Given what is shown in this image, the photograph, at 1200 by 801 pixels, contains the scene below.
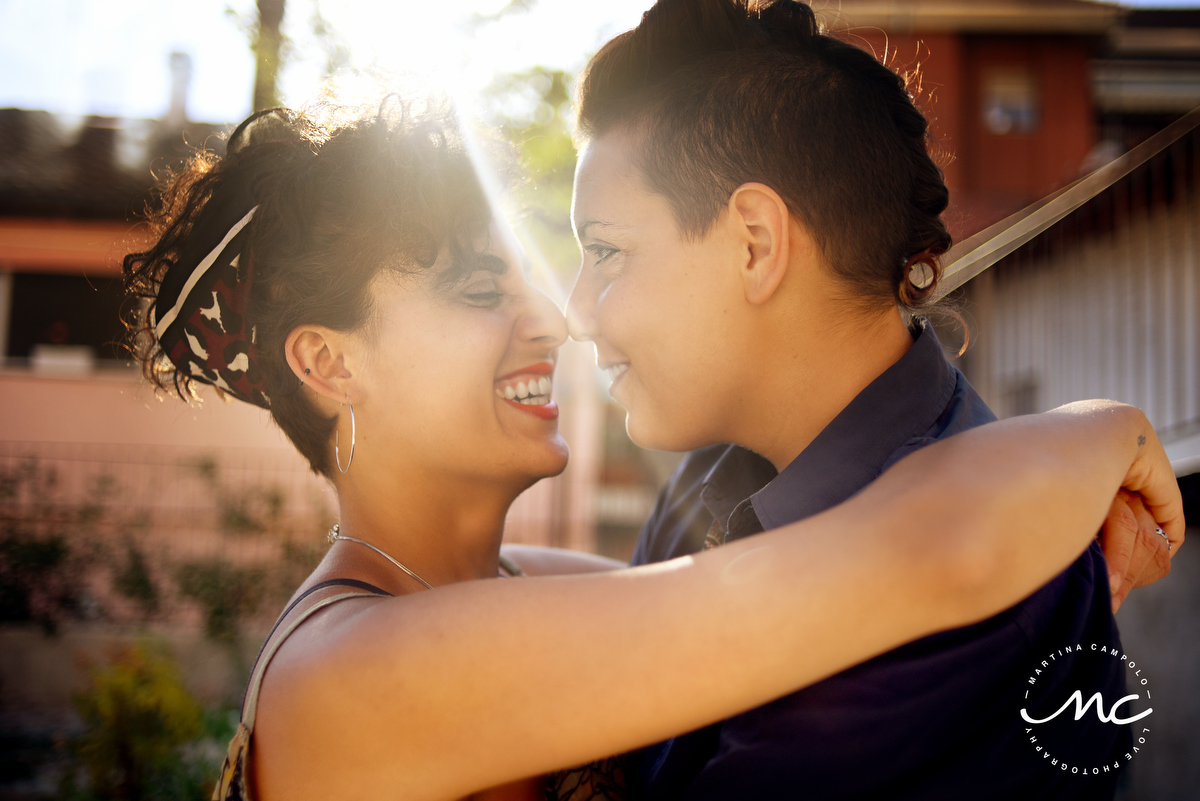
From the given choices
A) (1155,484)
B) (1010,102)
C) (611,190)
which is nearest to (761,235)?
(611,190)

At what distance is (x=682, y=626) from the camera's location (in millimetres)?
1244

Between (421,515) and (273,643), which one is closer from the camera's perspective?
(273,643)

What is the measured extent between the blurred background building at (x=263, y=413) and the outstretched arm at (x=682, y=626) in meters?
1.48

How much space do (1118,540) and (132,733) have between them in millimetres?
5153

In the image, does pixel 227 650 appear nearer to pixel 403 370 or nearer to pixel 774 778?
pixel 403 370

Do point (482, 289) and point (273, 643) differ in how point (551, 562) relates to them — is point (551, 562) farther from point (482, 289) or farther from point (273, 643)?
point (273, 643)

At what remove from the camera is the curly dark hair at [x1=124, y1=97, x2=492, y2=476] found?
7.11ft

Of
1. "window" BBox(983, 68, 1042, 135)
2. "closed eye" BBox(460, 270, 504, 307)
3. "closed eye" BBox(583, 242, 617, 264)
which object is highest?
"window" BBox(983, 68, 1042, 135)

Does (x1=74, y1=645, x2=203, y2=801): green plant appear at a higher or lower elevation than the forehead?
lower

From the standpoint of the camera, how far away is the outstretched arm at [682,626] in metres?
1.20

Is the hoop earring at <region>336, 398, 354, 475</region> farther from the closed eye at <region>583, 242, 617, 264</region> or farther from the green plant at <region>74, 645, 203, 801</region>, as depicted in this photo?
the green plant at <region>74, 645, 203, 801</region>

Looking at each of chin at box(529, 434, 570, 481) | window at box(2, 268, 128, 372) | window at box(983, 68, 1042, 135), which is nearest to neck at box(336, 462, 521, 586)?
chin at box(529, 434, 570, 481)

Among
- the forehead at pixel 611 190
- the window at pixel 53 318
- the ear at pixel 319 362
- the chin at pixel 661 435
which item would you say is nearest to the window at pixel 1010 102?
the window at pixel 53 318

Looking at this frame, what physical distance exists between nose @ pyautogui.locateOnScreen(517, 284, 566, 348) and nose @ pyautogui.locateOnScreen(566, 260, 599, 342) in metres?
0.13
